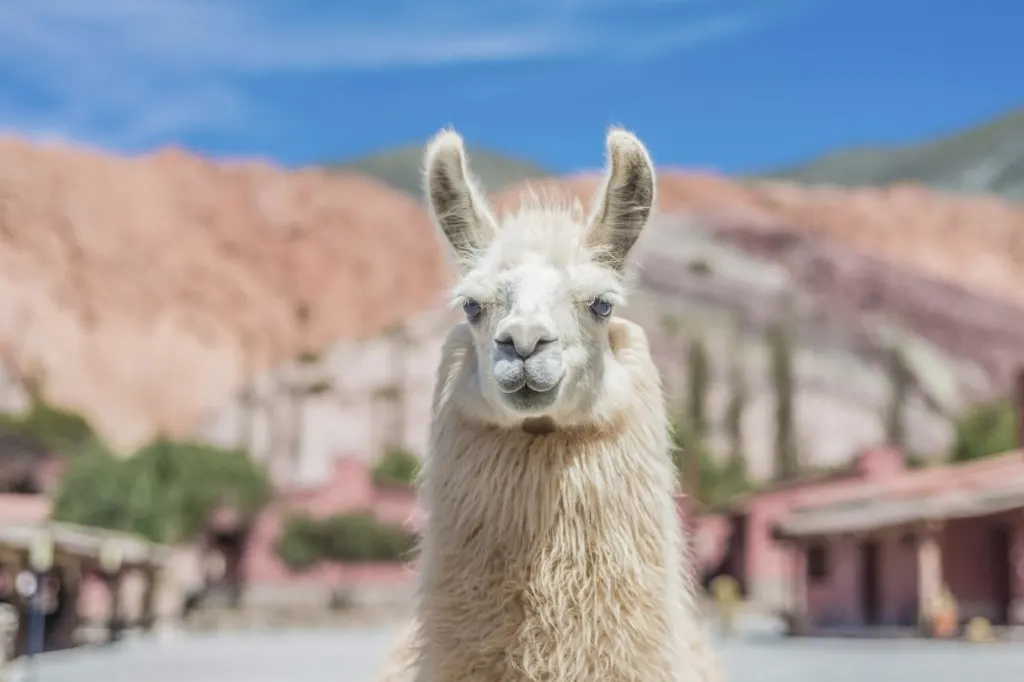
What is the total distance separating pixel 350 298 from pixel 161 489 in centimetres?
6236

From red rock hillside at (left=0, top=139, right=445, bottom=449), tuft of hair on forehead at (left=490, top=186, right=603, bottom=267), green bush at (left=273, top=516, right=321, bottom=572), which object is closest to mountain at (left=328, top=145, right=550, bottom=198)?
red rock hillside at (left=0, top=139, right=445, bottom=449)

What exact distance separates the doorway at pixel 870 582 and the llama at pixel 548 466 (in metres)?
27.5

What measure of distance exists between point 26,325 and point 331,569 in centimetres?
4705

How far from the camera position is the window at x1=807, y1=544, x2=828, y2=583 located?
1293 inches

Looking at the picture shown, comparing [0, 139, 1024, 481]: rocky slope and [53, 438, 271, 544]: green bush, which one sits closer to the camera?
[53, 438, 271, 544]: green bush

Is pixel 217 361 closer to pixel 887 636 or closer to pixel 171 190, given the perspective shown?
pixel 171 190

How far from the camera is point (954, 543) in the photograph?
2619cm

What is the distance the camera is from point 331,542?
5081cm

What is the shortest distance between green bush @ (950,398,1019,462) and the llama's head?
60.8 m

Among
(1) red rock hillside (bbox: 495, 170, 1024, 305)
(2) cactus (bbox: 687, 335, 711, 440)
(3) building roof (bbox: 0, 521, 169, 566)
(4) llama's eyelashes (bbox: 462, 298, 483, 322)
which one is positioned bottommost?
(3) building roof (bbox: 0, 521, 169, 566)

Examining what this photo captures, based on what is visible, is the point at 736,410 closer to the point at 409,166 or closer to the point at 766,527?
the point at 766,527

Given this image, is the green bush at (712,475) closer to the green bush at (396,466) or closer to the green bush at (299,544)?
the green bush at (396,466)

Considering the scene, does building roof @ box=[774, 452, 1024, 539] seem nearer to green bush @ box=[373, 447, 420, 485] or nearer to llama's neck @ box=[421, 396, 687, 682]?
llama's neck @ box=[421, 396, 687, 682]

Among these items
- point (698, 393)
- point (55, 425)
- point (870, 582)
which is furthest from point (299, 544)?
point (698, 393)
